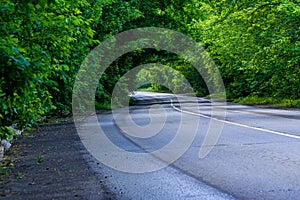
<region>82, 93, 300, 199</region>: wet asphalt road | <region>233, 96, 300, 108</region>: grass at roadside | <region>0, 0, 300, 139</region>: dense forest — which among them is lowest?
<region>82, 93, 300, 199</region>: wet asphalt road

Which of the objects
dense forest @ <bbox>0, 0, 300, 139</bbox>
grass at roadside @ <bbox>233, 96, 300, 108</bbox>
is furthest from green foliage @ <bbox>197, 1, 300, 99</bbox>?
grass at roadside @ <bbox>233, 96, 300, 108</bbox>

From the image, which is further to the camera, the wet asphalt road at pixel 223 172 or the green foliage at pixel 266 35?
the green foliage at pixel 266 35

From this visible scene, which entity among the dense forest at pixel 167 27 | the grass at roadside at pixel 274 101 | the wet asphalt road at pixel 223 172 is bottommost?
the wet asphalt road at pixel 223 172

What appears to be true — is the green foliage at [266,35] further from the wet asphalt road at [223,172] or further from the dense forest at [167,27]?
the wet asphalt road at [223,172]

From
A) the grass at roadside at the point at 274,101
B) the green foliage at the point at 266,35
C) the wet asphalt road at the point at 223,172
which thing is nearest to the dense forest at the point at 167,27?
the green foliage at the point at 266,35

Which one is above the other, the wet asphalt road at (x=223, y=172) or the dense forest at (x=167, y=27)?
the dense forest at (x=167, y=27)

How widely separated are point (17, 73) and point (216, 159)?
5.75 m

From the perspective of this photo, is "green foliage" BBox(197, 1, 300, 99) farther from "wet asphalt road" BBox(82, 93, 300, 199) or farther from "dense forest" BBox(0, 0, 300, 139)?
"wet asphalt road" BBox(82, 93, 300, 199)

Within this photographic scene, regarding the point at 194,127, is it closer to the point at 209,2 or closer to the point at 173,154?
the point at 173,154

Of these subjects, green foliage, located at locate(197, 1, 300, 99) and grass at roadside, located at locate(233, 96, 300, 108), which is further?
grass at roadside, located at locate(233, 96, 300, 108)

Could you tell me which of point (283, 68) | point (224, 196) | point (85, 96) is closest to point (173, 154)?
point (224, 196)

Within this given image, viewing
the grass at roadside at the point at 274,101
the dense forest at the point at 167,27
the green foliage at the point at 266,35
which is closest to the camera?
the dense forest at the point at 167,27

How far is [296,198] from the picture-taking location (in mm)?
6449

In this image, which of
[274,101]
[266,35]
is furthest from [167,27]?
[266,35]
